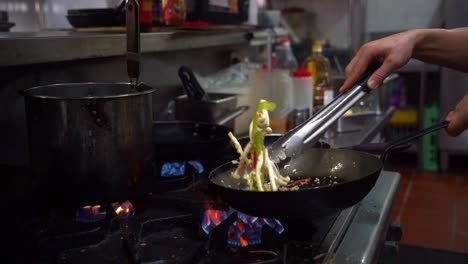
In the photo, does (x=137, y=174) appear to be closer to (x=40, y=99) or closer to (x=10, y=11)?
(x=40, y=99)

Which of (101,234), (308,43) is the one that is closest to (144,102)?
(101,234)

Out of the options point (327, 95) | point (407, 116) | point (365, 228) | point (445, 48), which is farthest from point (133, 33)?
point (407, 116)

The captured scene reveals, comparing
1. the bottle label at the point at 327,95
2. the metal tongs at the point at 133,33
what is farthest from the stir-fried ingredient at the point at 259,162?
the bottle label at the point at 327,95

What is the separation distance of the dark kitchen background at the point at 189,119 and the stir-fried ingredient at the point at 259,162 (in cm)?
7

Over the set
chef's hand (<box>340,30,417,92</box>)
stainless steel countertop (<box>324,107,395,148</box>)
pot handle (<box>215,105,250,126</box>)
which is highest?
chef's hand (<box>340,30,417,92</box>)

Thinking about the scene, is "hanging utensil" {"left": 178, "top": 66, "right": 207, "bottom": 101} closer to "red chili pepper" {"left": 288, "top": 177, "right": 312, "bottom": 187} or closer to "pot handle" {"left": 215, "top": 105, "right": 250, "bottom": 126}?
"pot handle" {"left": 215, "top": 105, "right": 250, "bottom": 126}

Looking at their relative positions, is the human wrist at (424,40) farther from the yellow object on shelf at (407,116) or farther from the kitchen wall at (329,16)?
the kitchen wall at (329,16)

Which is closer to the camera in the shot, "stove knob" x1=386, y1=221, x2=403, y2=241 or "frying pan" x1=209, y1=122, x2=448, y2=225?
"frying pan" x1=209, y1=122, x2=448, y2=225

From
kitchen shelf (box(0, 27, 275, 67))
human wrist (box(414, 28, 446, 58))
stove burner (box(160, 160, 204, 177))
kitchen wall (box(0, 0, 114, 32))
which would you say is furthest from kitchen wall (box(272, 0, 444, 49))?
stove burner (box(160, 160, 204, 177))

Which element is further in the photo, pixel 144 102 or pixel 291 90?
pixel 291 90

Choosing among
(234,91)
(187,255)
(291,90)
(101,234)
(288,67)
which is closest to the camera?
(187,255)

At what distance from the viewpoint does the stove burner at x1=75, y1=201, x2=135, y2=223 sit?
101 centimetres

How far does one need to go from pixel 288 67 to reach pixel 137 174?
5.17ft

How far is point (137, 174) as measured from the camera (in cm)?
103
